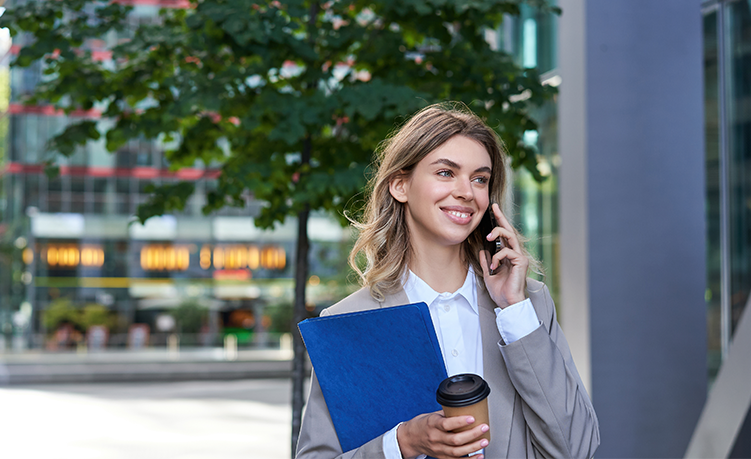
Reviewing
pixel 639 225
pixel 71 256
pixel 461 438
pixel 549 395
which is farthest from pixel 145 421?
pixel 71 256

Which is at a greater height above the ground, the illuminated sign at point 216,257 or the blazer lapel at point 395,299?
the blazer lapel at point 395,299

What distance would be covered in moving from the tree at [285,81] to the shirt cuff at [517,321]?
8.95 feet

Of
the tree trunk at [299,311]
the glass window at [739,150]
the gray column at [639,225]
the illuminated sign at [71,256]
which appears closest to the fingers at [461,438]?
the tree trunk at [299,311]

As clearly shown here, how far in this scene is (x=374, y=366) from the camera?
1698 mm

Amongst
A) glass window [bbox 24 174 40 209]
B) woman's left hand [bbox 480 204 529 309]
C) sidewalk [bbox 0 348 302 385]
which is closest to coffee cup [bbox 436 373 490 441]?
A: woman's left hand [bbox 480 204 529 309]

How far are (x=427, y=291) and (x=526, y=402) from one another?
1.33 feet

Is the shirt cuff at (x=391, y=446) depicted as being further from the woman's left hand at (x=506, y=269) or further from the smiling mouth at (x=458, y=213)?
the smiling mouth at (x=458, y=213)

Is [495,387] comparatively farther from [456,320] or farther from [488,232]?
[488,232]

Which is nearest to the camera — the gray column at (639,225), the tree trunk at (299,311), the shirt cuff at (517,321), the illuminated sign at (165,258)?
the shirt cuff at (517,321)

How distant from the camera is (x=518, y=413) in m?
1.81

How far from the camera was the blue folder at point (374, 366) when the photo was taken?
1.62m

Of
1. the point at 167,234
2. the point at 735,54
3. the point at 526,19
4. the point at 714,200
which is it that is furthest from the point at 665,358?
the point at 167,234

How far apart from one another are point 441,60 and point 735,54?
3.96 m

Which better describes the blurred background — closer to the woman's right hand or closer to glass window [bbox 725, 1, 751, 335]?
glass window [bbox 725, 1, 751, 335]
